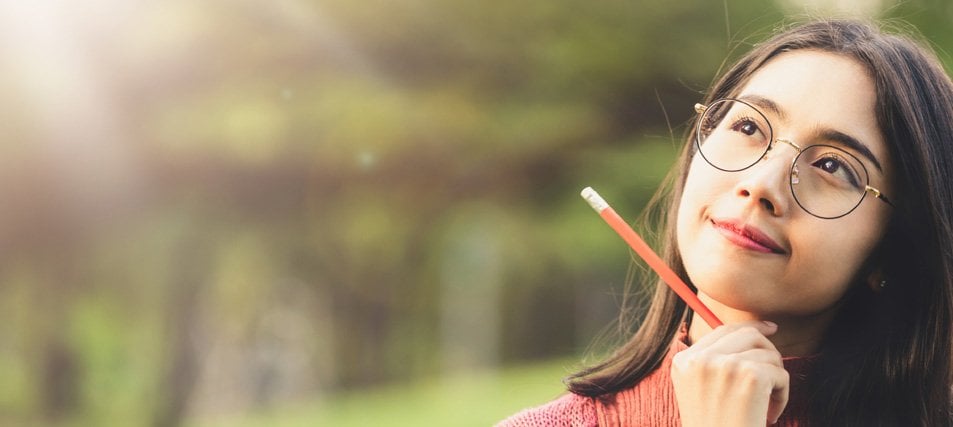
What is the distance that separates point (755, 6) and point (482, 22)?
4.69 feet

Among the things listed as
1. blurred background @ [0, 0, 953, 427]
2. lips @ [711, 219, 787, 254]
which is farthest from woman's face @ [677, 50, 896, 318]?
blurred background @ [0, 0, 953, 427]

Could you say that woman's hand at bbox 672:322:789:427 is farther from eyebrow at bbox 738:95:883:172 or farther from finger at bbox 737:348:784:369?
eyebrow at bbox 738:95:883:172

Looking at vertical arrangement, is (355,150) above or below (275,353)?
above

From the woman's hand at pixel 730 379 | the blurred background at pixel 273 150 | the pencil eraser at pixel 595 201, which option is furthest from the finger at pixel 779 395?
the blurred background at pixel 273 150

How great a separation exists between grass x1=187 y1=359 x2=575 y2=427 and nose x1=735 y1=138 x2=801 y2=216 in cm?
487

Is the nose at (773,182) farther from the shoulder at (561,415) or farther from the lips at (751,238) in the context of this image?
the shoulder at (561,415)

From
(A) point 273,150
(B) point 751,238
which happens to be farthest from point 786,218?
(A) point 273,150

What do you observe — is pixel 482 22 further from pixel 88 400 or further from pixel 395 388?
pixel 395 388

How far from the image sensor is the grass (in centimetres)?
648

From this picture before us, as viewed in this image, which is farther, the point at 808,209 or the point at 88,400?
the point at 88,400

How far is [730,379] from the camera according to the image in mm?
1064

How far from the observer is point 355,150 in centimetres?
577

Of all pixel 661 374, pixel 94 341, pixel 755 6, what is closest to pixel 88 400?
pixel 94 341

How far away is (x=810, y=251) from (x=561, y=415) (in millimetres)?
360
